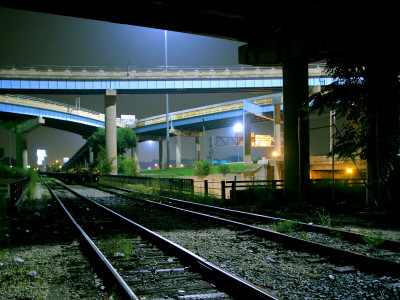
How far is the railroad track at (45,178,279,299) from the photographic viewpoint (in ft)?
16.3

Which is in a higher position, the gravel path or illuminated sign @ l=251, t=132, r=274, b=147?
illuminated sign @ l=251, t=132, r=274, b=147

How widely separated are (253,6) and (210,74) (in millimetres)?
39908

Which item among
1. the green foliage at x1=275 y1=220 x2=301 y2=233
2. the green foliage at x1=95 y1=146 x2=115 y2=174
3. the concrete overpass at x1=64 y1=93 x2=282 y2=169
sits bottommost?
the green foliage at x1=275 y1=220 x2=301 y2=233

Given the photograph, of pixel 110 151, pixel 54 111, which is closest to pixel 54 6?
pixel 110 151

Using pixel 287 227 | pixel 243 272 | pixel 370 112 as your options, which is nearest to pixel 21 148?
pixel 370 112

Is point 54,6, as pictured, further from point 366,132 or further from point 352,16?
point 366,132

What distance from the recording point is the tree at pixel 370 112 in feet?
43.7

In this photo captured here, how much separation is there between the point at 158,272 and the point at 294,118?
14.9 metres

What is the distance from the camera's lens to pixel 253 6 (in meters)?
17.6

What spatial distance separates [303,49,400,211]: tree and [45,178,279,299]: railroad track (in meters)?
8.24

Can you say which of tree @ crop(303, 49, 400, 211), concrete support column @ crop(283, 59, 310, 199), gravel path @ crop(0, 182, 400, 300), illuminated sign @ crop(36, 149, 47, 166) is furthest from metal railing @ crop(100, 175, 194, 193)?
illuminated sign @ crop(36, 149, 47, 166)

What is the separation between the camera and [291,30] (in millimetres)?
18875

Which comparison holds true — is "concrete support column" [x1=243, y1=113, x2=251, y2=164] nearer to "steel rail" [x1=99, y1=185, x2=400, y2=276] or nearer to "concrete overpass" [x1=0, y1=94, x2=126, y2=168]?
"concrete overpass" [x1=0, y1=94, x2=126, y2=168]

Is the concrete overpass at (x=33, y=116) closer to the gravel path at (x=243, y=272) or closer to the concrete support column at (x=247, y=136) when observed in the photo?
the concrete support column at (x=247, y=136)
